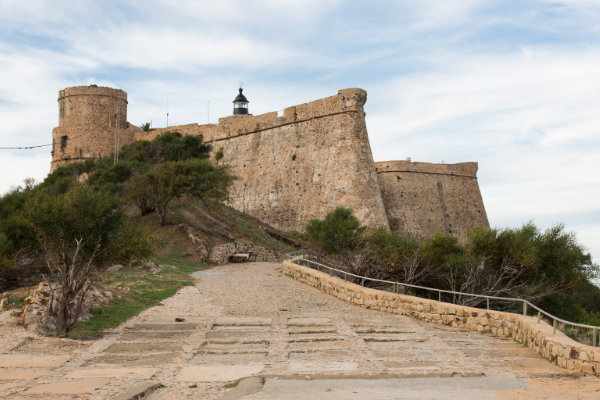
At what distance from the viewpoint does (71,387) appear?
562cm

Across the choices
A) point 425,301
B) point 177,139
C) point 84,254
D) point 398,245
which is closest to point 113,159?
point 177,139

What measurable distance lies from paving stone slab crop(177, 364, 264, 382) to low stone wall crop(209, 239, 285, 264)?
1427 cm

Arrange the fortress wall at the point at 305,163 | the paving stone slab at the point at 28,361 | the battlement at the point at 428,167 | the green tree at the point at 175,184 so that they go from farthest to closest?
1. the battlement at the point at 428,167
2. the fortress wall at the point at 305,163
3. the green tree at the point at 175,184
4. the paving stone slab at the point at 28,361

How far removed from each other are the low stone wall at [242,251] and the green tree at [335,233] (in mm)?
2352

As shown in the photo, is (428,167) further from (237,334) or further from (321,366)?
(321,366)

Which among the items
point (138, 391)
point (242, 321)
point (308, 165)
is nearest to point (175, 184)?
point (308, 165)

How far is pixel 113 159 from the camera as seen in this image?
33.8 metres

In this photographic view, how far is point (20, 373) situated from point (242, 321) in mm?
4208

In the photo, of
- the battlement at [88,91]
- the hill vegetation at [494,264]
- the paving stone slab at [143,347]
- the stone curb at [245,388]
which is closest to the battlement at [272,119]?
the battlement at [88,91]

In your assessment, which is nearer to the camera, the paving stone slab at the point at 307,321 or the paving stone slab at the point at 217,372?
the paving stone slab at the point at 217,372

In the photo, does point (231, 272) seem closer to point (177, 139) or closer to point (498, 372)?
point (498, 372)

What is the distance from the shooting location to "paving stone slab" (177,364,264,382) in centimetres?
606

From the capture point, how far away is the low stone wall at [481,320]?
6.64m

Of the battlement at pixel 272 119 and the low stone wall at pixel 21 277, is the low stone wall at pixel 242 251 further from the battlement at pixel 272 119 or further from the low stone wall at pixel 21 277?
the battlement at pixel 272 119
